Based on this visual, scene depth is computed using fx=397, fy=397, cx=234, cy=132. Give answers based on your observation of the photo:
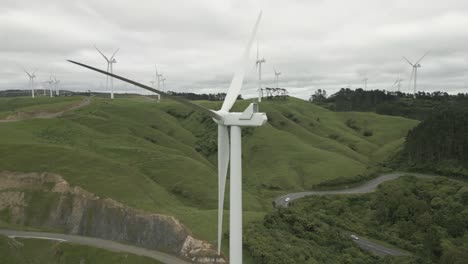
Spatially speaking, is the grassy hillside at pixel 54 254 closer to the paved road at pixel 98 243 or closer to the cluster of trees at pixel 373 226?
the paved road at pixel 98 243

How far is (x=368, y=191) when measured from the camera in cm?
12025

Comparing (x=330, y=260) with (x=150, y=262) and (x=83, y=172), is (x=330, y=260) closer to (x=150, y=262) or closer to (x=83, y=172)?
(x=150, y=262)

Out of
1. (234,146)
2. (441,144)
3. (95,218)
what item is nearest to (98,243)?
(95,218)

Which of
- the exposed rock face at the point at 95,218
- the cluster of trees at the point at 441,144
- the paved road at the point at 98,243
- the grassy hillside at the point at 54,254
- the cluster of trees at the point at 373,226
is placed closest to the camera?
the grassy hillside at the point at 54,254

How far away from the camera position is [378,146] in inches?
7544

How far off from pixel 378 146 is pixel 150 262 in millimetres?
158080

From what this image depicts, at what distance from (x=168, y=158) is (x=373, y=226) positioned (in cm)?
5653

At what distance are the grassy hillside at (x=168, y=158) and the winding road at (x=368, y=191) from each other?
4.96m

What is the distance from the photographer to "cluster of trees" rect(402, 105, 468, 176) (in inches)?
5349

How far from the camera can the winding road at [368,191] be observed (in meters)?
79.6

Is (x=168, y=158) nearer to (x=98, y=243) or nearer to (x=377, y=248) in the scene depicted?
(x=98, y=243)

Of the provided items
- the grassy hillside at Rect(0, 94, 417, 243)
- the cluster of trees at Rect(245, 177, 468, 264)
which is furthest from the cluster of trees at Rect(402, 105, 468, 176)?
the cluster of trees at Rect(245, 177, 468, 264)

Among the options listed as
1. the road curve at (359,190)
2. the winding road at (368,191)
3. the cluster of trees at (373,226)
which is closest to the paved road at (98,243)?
the cluster of trees at (373,226)

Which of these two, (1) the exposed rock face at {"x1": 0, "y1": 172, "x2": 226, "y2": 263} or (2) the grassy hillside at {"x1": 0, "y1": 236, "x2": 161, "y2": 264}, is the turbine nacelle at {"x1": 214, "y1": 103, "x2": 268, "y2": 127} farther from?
(2) the grassy hillside at {"x1": 0, "y1": 236, "x2": 161, "y2": 264}
